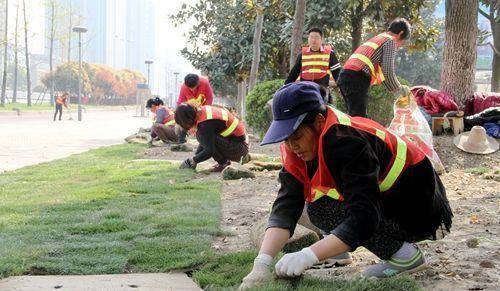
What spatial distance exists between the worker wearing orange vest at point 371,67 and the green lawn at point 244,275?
3.13 metres

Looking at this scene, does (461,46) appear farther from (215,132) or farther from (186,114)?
(186,114)

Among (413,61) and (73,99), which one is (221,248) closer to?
(413,61)

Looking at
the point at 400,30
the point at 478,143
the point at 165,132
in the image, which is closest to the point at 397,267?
the point at 400,30

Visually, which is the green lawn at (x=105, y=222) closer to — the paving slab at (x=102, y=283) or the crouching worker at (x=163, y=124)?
the paving slab at (x=102, y=283)

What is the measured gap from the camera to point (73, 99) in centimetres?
6500

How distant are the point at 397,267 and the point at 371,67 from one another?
351 centimetres

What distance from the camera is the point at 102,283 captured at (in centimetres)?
288

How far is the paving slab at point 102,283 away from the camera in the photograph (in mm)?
2803

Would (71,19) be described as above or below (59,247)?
above

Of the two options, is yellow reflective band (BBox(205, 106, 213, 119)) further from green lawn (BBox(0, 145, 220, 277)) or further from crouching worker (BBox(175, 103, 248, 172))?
green lawn (BBox(0, 145, 220, 277))

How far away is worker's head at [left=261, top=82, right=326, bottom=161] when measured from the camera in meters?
2.39

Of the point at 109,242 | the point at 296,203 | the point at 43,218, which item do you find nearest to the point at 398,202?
the point at 296,203

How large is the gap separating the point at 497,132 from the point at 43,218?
5343 mm

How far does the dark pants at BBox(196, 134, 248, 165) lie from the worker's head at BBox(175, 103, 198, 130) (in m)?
0.49
